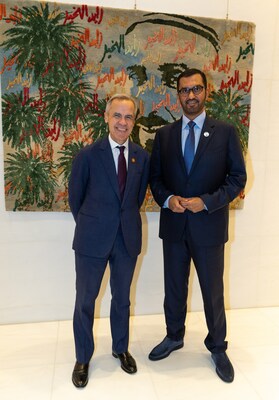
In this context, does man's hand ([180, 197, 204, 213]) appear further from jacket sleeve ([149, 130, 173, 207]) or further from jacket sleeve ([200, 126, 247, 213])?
jacket sleeve ([149, 130, 173, 207])

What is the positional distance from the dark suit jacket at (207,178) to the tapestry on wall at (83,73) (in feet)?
2.13

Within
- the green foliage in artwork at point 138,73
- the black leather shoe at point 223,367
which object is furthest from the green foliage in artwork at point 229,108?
the black leather shoe at point 223,367

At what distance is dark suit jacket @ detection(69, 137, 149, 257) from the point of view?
6.71ft

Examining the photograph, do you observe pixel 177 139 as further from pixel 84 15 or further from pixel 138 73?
pixel 84 15

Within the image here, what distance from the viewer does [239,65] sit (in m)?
2.80

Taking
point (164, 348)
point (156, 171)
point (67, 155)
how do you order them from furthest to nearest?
point (67, 155) → point (164, 348) → point (156, 171)

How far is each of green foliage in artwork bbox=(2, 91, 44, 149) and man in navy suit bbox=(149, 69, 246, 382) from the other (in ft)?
3.04

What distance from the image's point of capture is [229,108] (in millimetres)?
2848

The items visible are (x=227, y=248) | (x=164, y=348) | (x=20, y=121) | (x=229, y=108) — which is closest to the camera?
(x=164, y=348)

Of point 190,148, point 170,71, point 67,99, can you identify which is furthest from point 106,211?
point 170,71

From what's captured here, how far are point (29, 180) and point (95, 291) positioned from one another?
103 centimetres

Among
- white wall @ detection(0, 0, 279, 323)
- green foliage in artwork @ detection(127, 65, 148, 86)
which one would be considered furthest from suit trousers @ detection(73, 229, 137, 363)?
green foliage in artwork @ detection(127, 65, 148, 86)

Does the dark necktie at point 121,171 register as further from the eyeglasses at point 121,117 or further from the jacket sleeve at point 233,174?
the jacket sleeve at point 233,174

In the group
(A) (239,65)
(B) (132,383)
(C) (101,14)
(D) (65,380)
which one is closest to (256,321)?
(B) (132,383)
